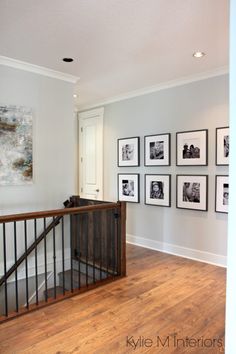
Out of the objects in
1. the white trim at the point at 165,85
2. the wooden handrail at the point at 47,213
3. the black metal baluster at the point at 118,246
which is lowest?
the black metal baluster at the point at 118,246

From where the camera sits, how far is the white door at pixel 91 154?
5.46 meters

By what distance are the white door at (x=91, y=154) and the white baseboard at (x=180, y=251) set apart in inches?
48.1

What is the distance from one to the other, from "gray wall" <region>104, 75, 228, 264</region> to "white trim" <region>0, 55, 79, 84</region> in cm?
131

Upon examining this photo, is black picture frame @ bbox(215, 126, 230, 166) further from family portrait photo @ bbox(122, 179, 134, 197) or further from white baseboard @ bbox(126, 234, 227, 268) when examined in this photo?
family portrait photo @ bbox(122, 179, 134, 197)

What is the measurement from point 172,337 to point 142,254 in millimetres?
2118

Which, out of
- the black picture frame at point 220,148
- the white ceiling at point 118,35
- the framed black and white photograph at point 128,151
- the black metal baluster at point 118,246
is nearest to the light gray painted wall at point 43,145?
the white ceiling at point 118,35

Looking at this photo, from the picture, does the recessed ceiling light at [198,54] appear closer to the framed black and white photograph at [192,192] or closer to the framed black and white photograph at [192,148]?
the framed black and white photograph at [192,148]

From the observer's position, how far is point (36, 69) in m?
3.59

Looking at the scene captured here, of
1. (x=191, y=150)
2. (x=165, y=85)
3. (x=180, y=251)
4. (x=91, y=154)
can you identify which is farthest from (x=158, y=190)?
(x=91, y=154)

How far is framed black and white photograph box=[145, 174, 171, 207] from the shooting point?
4.30 m

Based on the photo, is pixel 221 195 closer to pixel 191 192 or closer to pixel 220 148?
pixel 191 192

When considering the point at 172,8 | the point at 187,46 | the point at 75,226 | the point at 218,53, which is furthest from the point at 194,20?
the point at 75,226

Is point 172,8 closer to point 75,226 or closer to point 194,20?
point 194,20

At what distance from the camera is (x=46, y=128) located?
3779 mm
